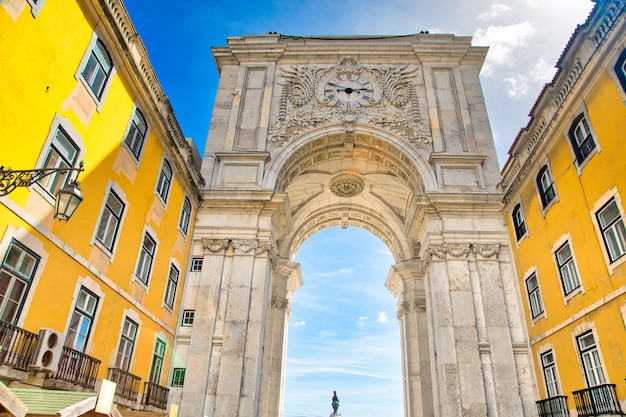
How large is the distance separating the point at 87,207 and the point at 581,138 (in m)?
14.1

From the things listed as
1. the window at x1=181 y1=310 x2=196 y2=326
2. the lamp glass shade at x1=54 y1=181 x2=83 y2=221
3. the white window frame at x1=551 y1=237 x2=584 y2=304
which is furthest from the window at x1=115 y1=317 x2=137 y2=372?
the white window frame at x1=551 y1=237 x2=584 y2=304

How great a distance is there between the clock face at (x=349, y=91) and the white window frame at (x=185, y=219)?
934 cm

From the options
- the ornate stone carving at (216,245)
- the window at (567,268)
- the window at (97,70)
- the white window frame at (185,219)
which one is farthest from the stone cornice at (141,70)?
the window at (567,268)

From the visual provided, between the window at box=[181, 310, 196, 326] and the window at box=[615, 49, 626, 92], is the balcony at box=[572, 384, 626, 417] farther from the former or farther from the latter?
the window at box=[181, 310, 196, 326]

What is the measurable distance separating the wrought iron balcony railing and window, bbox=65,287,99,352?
1698 millimetres

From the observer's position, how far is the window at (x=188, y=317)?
57.9ft

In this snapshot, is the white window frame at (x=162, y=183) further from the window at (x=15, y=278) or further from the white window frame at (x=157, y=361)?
the window at (x=15, y=278)

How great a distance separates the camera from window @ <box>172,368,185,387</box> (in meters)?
16.6

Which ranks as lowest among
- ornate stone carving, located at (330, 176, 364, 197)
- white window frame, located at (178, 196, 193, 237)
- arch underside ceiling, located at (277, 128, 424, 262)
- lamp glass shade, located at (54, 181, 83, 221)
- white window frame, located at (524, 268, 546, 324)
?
lamp glass shade, located at (54, 181, 83, 221)

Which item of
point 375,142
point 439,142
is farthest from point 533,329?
point 375,142

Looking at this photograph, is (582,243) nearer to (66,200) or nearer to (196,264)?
(66,200)

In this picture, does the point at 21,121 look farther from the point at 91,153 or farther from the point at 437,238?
the point at 437,238

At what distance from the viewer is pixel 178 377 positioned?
55.2 ft

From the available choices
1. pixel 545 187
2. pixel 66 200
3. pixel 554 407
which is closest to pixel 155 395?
pixel 66 200
